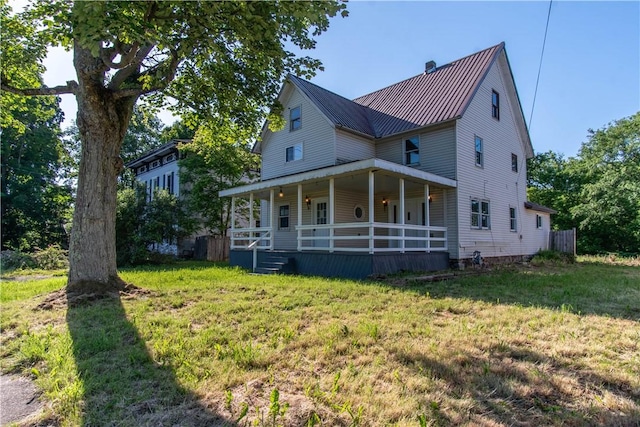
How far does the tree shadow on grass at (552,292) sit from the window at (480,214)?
363 centimetres

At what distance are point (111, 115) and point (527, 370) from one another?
326 inches

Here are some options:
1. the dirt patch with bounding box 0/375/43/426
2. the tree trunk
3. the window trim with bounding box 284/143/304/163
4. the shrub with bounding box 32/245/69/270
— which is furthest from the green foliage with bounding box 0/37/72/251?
the dirt patch with bounding box 0/375/43/426

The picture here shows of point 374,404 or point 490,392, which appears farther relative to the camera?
point 490,392

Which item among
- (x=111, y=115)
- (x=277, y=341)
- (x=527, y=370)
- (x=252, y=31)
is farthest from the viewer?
(x=111, y=115)

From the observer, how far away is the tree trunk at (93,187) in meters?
6.98

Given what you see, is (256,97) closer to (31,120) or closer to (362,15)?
(362,15)

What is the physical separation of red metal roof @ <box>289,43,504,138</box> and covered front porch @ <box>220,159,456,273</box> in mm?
2426

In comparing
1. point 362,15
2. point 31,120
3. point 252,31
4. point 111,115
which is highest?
point 31,120

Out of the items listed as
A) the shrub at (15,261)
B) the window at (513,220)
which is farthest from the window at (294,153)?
the shrub at (15,261)

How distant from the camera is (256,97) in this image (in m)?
9.49

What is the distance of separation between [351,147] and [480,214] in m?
5.59

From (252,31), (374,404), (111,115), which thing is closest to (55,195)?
(111,115)

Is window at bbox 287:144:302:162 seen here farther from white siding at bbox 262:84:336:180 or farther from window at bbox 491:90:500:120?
window at bbox 491:90:500:120

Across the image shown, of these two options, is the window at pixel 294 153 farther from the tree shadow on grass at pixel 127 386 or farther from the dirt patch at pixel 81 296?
the tree shadow on grass at pixel 127 386
